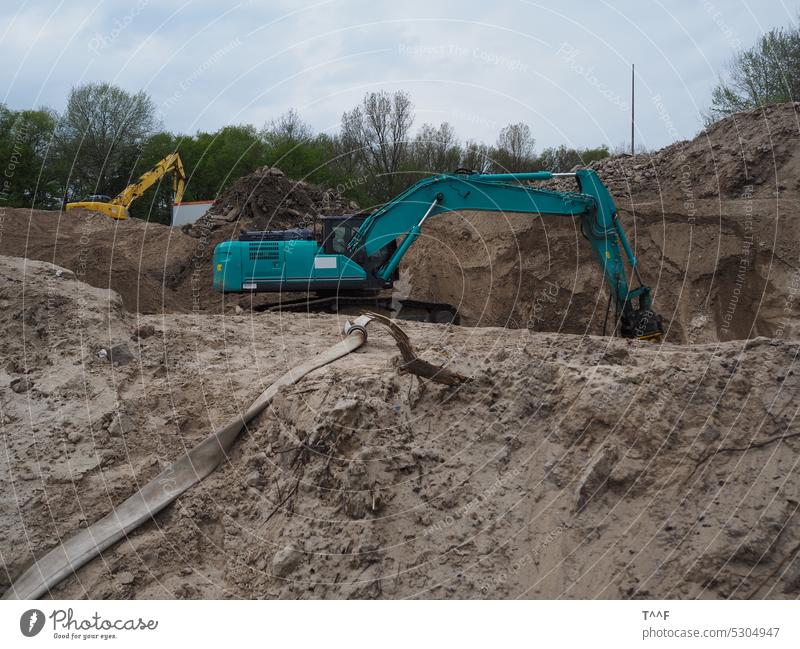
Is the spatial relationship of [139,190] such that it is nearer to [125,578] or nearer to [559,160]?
[559,160]

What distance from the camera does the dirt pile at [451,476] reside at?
4758 millimetres

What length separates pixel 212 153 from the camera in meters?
26.0

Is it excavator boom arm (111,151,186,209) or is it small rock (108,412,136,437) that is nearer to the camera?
small rock (108,412,136,437)

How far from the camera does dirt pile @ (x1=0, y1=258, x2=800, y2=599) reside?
4.76m

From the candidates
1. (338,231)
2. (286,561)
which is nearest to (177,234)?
(338,231)

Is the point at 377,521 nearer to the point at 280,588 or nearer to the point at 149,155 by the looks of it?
the point at 280,588

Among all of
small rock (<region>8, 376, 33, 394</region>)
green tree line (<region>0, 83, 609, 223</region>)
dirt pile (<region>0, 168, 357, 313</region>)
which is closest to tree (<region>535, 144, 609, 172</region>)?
green tree line (<region>0, 83, 609, 223</region>)

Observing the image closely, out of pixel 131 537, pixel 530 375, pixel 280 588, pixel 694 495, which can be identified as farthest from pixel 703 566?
pixel 131 537

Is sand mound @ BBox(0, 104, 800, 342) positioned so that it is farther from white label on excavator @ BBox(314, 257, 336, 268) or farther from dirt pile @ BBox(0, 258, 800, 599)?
dirt pile @ BBox(0, 258, 800, 599)

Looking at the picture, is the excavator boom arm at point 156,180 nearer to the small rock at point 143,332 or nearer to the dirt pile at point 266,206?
the dirt pile at point 266,206

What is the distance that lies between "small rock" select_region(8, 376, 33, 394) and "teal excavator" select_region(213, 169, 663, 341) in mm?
5963


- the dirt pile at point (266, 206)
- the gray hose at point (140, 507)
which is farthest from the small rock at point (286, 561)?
the dirt pile at point (266, 206)

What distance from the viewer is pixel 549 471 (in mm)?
5301

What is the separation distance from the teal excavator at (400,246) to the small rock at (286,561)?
6328mm
